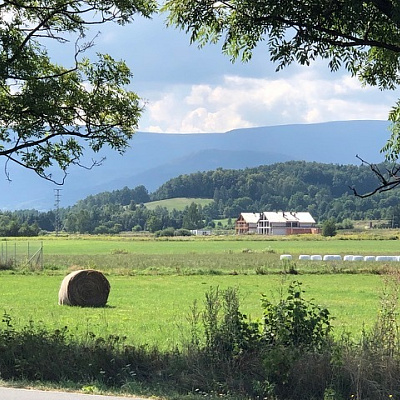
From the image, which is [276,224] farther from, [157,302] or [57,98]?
[57,98]

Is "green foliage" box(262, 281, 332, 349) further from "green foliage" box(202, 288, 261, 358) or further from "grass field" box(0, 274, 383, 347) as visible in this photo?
"grass field" box(0, 274, 383, 347)

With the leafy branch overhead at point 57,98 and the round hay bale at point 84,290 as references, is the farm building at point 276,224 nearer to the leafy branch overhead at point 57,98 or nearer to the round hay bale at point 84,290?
the round hay bale at point 84,290

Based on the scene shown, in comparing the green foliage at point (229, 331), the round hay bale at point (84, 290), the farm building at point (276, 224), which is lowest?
the round hay bale at point (84, 290)

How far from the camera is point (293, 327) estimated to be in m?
9.91

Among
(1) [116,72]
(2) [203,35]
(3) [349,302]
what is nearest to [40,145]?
(1) [116,72]

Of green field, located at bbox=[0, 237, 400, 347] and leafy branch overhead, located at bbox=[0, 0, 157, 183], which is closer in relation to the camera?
leafy branch overhead, located at bbox=[0, 0, 157, 183]

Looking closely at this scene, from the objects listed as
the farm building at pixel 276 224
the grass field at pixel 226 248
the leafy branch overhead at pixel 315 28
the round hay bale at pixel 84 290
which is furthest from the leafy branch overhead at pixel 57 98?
the farm building at pixel 276 224

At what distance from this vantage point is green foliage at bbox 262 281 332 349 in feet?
32.0

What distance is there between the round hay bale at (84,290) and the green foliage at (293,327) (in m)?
16.3

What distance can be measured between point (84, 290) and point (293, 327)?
16818 millimetres

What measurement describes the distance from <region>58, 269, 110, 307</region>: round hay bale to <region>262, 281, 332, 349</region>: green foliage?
16.3 metres

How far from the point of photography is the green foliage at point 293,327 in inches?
384

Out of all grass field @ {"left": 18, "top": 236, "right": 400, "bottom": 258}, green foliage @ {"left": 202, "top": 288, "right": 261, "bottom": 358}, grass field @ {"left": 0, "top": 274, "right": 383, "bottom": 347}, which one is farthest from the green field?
grass field @ {"left": 18, "top": 236, "right": 400, "bottom": 258}

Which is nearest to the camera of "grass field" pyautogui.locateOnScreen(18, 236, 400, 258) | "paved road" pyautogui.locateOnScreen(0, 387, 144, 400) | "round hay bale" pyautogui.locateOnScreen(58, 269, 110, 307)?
"paved road" pyautogui.locateOnScreen(0, 387, 144, 400)
